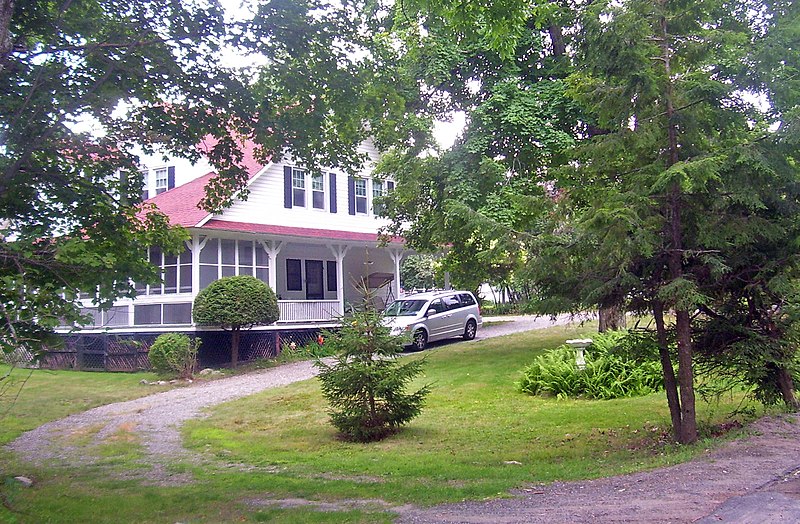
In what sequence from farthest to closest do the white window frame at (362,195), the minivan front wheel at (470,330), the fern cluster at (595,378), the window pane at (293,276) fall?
the window pane at (293,276)
the white window frame at (362,195)
the minivan front wheel at (470,330)
the fern cluster at (595,378)

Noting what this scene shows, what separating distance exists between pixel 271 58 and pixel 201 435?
242 inches

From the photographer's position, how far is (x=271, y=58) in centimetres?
957

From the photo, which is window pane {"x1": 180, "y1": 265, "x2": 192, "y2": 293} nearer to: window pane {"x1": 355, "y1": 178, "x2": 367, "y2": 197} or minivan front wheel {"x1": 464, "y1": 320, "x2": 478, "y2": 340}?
window pane {"x1": 355, "y1": 178, "x2": 367, "y2": 197}

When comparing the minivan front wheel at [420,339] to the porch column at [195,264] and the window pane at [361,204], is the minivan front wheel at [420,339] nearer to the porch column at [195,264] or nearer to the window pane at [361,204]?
the window pane at [361,204]

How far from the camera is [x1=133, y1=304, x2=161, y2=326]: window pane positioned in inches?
848

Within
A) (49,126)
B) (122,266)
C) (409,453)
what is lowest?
(409,453)

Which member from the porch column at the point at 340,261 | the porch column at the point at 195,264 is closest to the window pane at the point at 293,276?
the porch column at the point at 340,261

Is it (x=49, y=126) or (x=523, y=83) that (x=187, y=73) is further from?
(x=523, y=83)

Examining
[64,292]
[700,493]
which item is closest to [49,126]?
[64,292]

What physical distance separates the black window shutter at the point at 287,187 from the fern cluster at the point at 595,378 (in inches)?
483

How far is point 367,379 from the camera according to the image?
1050 centimetres

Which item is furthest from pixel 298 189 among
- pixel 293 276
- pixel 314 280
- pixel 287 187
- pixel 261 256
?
pixel 314 280

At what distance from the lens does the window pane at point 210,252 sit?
21.8m

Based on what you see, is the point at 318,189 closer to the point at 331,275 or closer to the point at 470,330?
the point at 331,275
